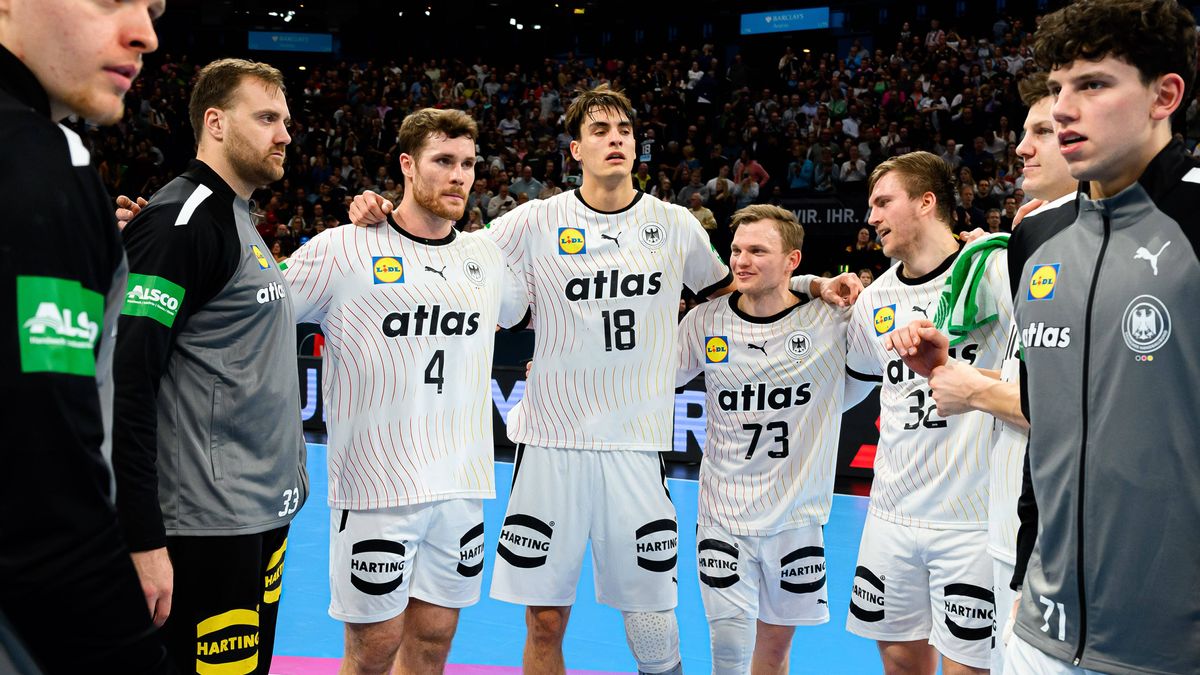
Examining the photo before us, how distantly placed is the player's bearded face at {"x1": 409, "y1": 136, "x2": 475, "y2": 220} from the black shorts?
5.40 ft

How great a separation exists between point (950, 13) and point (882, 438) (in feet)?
67.8

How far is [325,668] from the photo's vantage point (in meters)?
5.25

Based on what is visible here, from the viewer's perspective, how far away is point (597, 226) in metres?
4.75

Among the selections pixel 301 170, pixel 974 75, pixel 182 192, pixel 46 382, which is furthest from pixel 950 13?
pixel 46 382

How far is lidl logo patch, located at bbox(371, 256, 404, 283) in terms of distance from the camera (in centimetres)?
435

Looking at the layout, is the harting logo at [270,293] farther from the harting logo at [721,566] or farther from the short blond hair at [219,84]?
the harting logo at [721,566]

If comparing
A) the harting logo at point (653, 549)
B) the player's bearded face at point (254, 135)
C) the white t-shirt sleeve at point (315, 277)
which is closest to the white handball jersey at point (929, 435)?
the harting logo at point (653, 549)

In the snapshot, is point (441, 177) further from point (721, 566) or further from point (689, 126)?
point (689, 126)

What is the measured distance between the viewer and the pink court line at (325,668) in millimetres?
5191

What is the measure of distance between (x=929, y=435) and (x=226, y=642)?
9.12 ft

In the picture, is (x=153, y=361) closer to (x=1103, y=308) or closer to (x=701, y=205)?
(x=1103, y=308)

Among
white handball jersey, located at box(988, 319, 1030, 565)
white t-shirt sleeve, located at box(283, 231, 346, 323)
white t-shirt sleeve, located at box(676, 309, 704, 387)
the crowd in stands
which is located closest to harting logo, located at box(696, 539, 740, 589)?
white t-shirt sleeve, located at box(676, 309, 704, 387)

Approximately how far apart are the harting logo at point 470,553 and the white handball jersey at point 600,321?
0.53 meters

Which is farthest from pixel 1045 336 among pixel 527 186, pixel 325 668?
pixel 527 186
